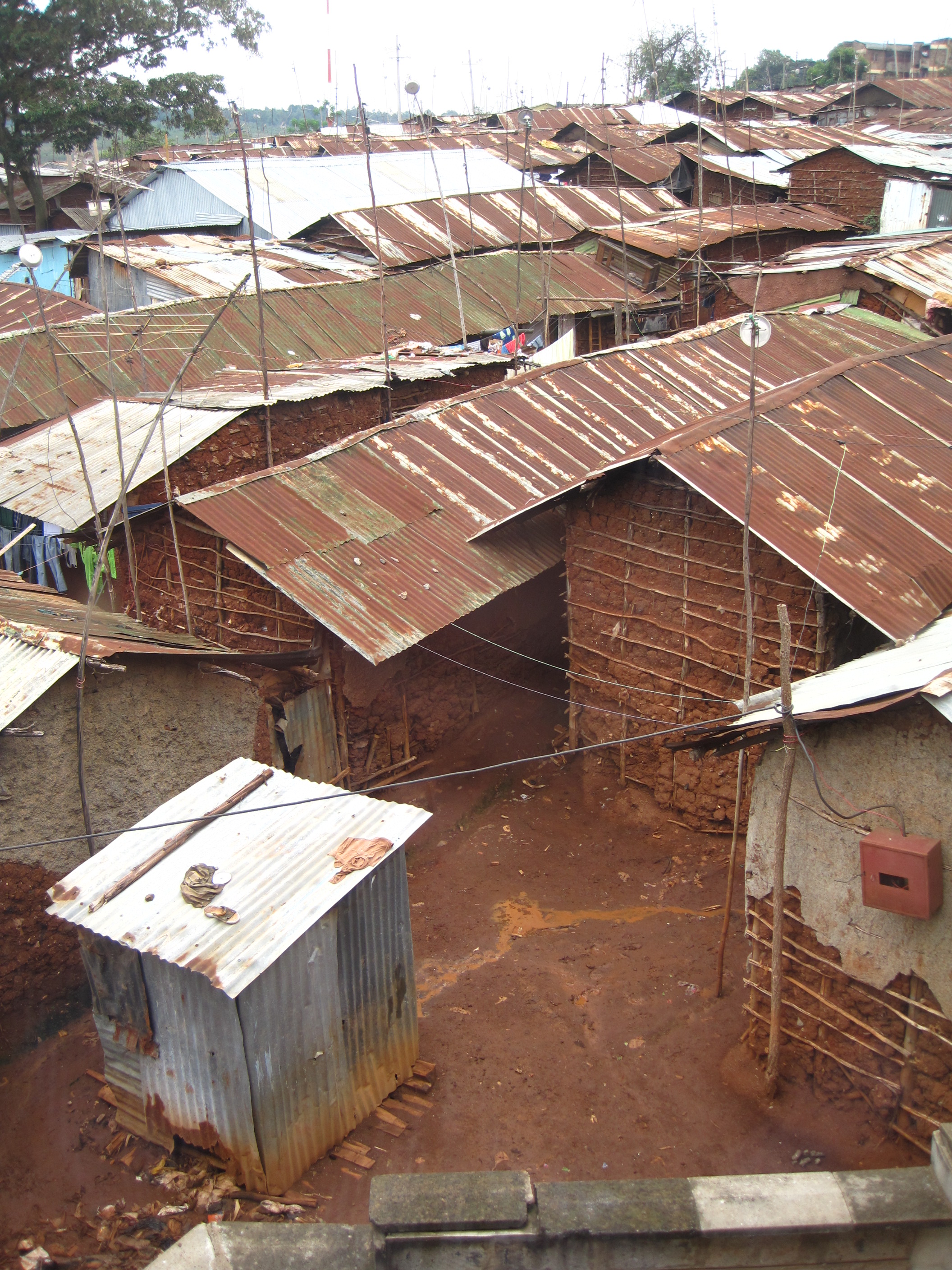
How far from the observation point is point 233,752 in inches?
334

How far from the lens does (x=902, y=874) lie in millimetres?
5070

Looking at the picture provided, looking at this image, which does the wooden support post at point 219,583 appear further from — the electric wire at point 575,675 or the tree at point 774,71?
the tree at point 774,71

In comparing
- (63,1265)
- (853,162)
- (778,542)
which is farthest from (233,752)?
(853,162)

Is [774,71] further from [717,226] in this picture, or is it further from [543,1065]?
[543,1065]

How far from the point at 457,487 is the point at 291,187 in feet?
64.6

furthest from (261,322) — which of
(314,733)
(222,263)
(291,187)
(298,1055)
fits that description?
(291,187)

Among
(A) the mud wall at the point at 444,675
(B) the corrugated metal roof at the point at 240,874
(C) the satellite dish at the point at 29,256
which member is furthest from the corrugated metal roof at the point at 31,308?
(B) the corrugated metal roof at the point at 240,874

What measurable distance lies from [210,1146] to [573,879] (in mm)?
4113

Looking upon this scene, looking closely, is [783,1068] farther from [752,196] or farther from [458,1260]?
[752,196]

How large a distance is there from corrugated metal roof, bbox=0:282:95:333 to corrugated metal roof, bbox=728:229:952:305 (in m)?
12.7

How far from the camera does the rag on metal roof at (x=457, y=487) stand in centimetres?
912

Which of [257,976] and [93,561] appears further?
[93,561]

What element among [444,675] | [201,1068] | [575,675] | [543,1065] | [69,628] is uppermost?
[69,628]

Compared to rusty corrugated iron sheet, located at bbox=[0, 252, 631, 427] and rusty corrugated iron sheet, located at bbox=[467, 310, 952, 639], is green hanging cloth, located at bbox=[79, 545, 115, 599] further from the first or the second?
rusty corrugated iron sheet, located at bbox=[467, 310, 952, 639]
